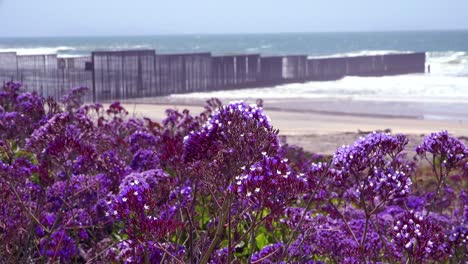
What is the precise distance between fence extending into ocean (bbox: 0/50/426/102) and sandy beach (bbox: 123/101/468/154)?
150cm

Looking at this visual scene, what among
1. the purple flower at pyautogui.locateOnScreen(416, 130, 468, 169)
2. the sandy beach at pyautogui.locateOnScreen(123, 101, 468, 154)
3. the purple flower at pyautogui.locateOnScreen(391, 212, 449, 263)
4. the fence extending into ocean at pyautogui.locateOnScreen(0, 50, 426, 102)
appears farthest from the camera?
the fence extending into ocean at pyautogui.locateOnScreen(0, 50, 426, 102)

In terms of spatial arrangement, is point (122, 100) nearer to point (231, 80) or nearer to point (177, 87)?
point (177, 87)

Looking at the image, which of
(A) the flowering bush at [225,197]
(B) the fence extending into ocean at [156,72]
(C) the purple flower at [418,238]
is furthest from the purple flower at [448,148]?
(B) the fence extending into ocean at [156,72]

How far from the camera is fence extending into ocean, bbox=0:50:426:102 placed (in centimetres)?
2275

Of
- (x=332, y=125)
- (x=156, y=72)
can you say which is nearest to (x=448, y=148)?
(x=332, y=125)

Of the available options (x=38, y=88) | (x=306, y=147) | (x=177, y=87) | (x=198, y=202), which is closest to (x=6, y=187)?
(x=198, y=202)

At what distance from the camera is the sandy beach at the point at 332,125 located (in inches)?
692

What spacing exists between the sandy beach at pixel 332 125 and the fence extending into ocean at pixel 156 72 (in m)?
1.50

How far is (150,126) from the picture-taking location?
6895mm

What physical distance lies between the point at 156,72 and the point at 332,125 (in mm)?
9691

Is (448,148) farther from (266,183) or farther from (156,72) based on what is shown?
(156,72)

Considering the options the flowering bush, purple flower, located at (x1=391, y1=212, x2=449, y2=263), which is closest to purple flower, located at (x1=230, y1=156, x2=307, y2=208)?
the flowering bush

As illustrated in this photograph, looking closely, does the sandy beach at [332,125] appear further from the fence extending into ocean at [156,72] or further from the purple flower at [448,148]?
the purple flower at [448,148]

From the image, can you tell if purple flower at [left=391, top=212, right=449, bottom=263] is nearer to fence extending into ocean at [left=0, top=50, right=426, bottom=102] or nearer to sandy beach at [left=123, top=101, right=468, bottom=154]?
sandy beach at [left=123, top=101, right=468, bottom=154]
